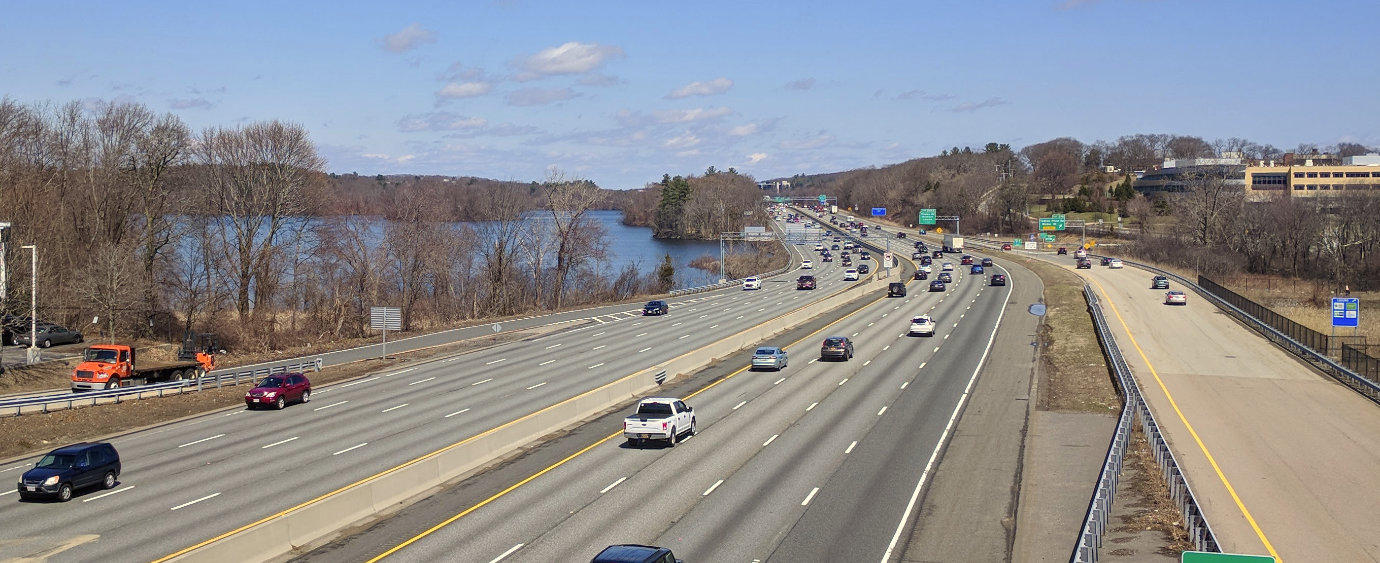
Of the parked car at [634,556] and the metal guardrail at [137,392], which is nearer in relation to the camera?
the parked car at [634,556]

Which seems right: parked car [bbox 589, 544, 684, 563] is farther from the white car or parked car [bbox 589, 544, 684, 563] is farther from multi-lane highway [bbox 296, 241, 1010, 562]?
the white car

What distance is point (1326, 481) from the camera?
26.5 metres

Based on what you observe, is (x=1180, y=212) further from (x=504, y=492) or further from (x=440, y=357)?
(x=504, y=492)

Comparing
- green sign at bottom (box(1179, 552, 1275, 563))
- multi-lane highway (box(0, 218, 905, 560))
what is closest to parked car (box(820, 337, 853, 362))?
multi-lane highway (box(0, 218, 905, 560))

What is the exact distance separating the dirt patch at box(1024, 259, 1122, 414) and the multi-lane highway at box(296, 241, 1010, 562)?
13.0 ft

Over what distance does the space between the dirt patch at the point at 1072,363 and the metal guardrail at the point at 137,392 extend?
33598 millimetres

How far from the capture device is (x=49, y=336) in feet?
185

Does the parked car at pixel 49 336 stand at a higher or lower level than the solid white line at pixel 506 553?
higher

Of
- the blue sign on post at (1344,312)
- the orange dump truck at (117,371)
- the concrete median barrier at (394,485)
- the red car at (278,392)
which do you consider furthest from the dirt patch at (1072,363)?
the orange dump truck at (117,371)

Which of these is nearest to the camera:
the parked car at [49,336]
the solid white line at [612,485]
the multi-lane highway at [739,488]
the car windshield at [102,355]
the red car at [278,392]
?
the multi-lane highway at [739,488]

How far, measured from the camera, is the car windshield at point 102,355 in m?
42.6

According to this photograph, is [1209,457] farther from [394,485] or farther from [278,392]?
[278,392]

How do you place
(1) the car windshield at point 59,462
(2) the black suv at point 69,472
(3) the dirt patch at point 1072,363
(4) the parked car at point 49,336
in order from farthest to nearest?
(4) the parked car at point 49,336, (3) the dirt patch at point 1072,363, (1) the car windshield at point 59,462, (2) the black suv at point 69,472

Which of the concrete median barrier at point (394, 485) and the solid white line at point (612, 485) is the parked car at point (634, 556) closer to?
the concrete median barrier at point (394, 485)
